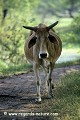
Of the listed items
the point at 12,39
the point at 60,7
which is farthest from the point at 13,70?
the point at 60,7

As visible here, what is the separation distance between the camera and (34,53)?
8438 millimetres

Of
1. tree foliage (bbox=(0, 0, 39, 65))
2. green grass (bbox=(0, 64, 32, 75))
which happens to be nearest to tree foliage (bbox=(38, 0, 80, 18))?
tree foliage (bbox=(0, 0, 39, 65))

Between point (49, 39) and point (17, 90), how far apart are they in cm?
190

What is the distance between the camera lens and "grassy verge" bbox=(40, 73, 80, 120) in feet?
22.0

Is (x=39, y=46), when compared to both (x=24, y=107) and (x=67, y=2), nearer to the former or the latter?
(x=24, y=107)

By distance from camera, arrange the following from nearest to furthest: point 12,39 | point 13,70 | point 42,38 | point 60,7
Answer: point 42,38
point 13,70
point 12,39
point 60,7

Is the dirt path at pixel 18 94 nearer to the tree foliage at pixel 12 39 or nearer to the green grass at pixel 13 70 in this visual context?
the green grass at pixel 13 70

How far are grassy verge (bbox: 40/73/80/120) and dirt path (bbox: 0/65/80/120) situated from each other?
0.32 metres

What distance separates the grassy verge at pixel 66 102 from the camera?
6.70 metres

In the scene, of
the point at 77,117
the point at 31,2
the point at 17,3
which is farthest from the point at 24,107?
the point at 31,2

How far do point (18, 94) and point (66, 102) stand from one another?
73.7 inches

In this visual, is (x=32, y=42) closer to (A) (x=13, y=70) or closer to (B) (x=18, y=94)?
(B) (x=18, y=94)

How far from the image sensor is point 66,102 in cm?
747

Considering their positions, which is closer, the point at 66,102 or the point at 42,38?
the point at 66,102
